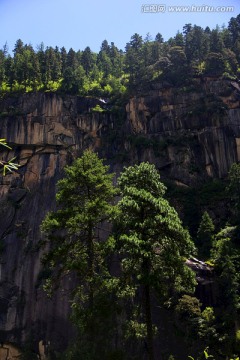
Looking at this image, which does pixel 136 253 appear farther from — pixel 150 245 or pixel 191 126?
pixel 191 126

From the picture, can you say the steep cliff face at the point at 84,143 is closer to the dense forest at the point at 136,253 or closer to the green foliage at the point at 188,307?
the dense forest at the point at 136,253

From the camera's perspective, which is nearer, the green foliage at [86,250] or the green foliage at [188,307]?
the green foliage at [86,250]

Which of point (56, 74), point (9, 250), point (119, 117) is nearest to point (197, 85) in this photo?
point (119, 117)

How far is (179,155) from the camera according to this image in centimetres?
3778

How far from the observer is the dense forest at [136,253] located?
46.7ft

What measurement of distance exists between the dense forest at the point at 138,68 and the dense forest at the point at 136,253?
0.21 m

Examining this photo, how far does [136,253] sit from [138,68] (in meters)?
39.2

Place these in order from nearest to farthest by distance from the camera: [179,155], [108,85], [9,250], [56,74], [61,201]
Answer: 1. [61,201]
2. [9,250]
3. [179,155]
4. [108,85]
5. [56,74]

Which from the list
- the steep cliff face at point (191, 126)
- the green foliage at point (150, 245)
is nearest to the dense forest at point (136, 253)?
the green foliage at point (150, 245)

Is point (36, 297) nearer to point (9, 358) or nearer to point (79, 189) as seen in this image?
point (9, 358)

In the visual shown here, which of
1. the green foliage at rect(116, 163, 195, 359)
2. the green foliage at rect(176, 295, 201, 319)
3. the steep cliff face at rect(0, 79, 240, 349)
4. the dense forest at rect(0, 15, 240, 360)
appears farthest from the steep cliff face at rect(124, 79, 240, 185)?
the green foliage at rect(116, 163, 195, 359)

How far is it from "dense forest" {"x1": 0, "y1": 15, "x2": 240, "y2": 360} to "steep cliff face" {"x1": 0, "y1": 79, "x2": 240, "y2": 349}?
6.78 feet

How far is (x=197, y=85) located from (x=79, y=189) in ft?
96.1

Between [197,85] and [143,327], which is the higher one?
[197,85]
